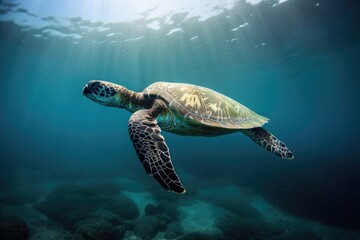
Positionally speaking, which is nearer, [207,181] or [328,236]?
[328,236]

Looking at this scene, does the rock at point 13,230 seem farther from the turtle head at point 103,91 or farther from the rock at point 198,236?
the turtle head at point 103,91

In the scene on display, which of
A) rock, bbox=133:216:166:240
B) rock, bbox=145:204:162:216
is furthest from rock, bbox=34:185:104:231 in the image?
rock, bbox=145:204:162:216

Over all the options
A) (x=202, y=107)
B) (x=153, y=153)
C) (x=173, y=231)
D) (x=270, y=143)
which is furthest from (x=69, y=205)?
(x=270, y=143)

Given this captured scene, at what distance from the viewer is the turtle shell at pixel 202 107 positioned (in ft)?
12.6

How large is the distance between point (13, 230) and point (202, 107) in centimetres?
817

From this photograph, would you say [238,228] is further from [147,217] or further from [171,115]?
[171,115]

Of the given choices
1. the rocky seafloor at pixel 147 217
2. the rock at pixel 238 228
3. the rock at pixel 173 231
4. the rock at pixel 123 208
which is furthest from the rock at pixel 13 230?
the rock at pixel 238 228

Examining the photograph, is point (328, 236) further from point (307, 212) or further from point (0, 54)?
point (0, 54)

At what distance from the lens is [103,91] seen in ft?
15.0

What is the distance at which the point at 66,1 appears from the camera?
1347 cm

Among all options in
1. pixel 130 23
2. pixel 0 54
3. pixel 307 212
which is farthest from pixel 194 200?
pixel 0 54

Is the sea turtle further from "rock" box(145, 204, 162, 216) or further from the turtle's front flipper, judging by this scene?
"rock" box(145, 204, 162, 216)

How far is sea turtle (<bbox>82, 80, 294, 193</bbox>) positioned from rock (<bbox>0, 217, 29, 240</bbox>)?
20.8 feet

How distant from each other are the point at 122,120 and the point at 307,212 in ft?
450
